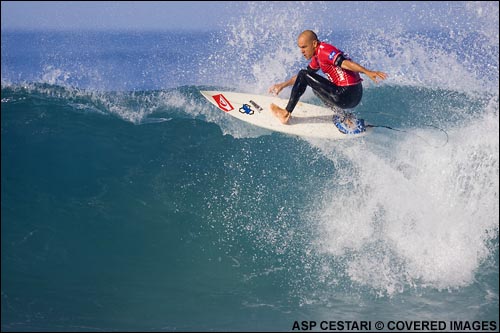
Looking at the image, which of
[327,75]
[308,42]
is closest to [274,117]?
[327,75]

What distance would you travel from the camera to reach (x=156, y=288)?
243 inches

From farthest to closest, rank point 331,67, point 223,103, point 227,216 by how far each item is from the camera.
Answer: point 223,103, point 227,216, point 331,67

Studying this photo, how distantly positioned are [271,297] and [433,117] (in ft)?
16.1

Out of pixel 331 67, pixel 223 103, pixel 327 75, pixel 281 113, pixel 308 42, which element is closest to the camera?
pixel 308 42

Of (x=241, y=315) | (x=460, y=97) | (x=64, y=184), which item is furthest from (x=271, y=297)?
(x=460, y=97)

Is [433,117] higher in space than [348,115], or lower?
higher

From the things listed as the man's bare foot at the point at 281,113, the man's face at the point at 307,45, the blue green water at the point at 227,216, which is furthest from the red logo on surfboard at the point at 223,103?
the man's face at the point at 307,45

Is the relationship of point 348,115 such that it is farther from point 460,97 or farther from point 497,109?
point 460,97

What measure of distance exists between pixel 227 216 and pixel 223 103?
2.00 meters

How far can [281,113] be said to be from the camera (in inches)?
289

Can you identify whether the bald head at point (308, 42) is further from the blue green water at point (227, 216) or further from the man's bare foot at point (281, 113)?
the blue green water at point (227, 216)

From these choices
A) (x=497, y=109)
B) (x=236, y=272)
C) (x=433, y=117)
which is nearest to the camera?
(x=236, y=272)

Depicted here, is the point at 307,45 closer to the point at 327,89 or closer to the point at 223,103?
the point at 327,89

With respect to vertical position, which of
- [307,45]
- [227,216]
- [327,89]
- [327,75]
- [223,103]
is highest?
[223,103]
